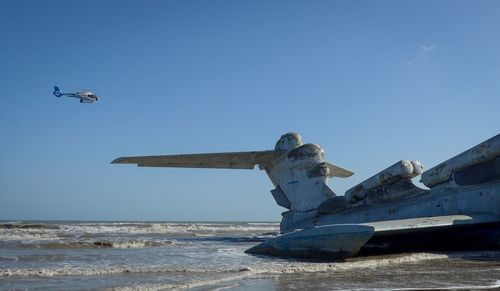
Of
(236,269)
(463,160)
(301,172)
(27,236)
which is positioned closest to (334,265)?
(236,269)

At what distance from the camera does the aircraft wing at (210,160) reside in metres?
14.7

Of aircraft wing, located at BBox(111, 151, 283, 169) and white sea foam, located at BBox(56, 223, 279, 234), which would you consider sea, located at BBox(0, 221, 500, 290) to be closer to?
aircraft wing, located at BBox(111, 151, 283, 169)

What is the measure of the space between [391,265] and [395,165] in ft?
16.4

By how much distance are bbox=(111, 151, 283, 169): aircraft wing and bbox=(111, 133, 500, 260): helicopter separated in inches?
1.2

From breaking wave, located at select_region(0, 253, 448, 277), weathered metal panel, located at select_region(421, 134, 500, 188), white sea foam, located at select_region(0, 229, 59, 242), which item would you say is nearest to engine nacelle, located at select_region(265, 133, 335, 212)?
weathered metal panel, located at select_region(421, 134, 500, 188)

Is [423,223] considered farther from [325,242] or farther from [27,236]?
[27,236]

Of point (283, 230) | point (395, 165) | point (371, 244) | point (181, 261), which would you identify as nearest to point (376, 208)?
point (395, 165)

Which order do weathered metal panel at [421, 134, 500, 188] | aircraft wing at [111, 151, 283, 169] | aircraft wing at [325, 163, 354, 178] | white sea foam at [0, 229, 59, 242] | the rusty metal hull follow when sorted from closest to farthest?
the rusty metal hull
weathered metal panel at [421, 134, 500, 188]
aircraft wing at [111, 151, 283, 169]
aircraft wing at [325, 163, 354, 178]
white sea foam at [0, 229, 59, 242]

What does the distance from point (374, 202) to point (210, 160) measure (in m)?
5.29

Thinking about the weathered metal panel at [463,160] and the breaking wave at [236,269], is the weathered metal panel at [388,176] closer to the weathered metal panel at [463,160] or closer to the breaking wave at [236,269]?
the weathered metal panel at [463,160]

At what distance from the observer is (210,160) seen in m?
15.5

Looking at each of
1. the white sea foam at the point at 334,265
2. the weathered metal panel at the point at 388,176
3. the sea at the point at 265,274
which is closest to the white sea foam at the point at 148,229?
the weathered metal panel at the point at 388,176

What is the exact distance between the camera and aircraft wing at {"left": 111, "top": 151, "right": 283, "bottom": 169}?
14688 mm

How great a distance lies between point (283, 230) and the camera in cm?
1666
